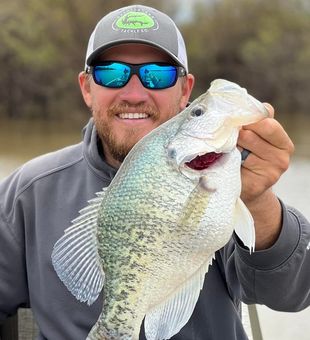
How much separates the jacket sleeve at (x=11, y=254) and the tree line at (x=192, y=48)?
26.8 metres

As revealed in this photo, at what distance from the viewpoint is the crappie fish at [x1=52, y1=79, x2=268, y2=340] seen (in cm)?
167

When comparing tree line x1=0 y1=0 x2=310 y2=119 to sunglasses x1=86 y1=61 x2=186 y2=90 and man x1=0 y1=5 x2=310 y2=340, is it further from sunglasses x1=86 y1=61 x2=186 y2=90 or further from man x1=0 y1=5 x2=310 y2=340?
sunglasses x1=86 y1=61 x2=186 y2=90

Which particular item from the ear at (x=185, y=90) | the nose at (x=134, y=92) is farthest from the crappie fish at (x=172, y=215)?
the ear at (x=185, y=90)

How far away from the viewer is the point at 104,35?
2.66 metres

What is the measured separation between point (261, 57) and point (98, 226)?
3303cm

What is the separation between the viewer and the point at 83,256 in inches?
74.4

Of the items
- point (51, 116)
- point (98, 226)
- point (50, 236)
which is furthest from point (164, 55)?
point (51, 116)

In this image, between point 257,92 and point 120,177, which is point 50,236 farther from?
point 257,92

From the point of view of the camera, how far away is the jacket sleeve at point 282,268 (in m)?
2.08

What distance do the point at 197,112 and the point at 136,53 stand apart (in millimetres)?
986

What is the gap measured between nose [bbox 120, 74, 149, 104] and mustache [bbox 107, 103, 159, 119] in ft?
0.09

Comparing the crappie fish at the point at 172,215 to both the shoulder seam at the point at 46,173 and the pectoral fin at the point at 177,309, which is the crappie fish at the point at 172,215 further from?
the shoulder seam at the point at 46,173

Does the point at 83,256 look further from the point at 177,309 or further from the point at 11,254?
the point at 11,254

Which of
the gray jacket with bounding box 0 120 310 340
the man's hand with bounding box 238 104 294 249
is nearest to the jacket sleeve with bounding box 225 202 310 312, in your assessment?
the gray jacket with bounding box 0 120 310 340
